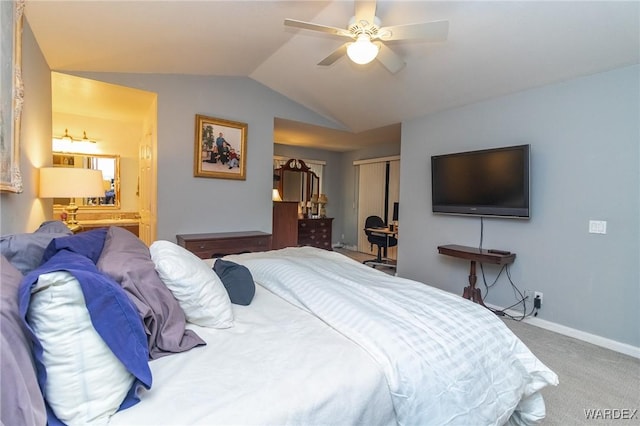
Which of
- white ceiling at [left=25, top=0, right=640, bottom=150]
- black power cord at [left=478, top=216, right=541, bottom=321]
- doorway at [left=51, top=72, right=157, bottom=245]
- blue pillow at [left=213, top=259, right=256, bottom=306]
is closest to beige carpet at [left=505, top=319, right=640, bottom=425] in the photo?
black power cord at [left=478, top=216, right=541, bottom=321]

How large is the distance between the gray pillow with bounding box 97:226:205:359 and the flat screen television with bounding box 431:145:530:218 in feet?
10.2

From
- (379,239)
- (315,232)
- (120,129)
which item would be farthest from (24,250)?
(315,232)

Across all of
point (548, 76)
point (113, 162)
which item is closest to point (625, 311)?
point (548, 76)

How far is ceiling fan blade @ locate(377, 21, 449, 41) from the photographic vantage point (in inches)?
80.7

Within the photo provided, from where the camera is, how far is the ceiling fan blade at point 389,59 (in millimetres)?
2422

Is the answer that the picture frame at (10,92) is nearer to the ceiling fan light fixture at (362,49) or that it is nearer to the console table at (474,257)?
the ceiling fan light fixture at (362,49)

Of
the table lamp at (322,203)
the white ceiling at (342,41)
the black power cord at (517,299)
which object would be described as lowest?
the black power cord at (517,299)

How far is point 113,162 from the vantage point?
4.74 m

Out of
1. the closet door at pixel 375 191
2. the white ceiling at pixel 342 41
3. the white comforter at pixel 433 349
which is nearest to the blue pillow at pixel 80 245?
the white comforter at pixel 433 349

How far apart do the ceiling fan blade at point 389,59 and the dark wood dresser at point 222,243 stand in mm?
2369

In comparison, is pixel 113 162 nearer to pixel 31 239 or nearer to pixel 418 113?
pixel 31 239

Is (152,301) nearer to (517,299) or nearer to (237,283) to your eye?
(237,283)

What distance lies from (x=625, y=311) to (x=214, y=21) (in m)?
4.15

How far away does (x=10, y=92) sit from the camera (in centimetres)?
173
